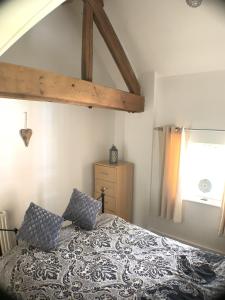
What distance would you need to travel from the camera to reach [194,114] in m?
3.21

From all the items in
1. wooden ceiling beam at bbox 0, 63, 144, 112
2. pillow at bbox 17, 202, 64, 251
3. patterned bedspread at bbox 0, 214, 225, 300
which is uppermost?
wooden ceiling beam at bbox 0, 63, 144, 112

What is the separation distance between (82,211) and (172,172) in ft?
4.76

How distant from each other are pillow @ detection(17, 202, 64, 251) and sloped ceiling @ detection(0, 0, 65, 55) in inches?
81.4

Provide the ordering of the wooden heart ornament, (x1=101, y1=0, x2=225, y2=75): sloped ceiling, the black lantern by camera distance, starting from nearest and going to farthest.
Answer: (x1=101, y1=0, x2=225, y2=75): sloped ceiling, the wooden heart ornament, the black lantern

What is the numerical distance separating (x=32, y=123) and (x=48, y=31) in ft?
3.80

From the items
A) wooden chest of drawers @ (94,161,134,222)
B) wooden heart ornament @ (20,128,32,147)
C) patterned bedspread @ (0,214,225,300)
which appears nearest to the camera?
patterned bedspread @ (0,214,225,300)

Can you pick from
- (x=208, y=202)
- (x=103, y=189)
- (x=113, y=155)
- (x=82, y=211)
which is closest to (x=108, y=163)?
(x=113, y=155)

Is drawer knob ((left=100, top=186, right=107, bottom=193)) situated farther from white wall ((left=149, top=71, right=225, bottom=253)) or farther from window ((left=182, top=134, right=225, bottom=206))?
window ((left=182, top=134, right=225, bottom=206))

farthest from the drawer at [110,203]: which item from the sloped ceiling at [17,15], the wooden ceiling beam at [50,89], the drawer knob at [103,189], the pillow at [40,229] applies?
the sloped ceiling at [17,15]

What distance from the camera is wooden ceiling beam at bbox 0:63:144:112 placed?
1.86 m

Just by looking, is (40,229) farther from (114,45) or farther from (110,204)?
(114,45)

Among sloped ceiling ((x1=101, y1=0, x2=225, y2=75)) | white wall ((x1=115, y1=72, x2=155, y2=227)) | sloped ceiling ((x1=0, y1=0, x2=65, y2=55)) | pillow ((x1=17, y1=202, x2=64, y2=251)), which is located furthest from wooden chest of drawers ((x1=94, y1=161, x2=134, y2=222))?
sloped ceiling ((x1=0, y1=0, x2=65, y2=55))

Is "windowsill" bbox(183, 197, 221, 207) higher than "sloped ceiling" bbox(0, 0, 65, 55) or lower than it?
lower

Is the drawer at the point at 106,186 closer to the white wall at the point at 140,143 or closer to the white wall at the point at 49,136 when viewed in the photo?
the white wall at the point at 49,136
